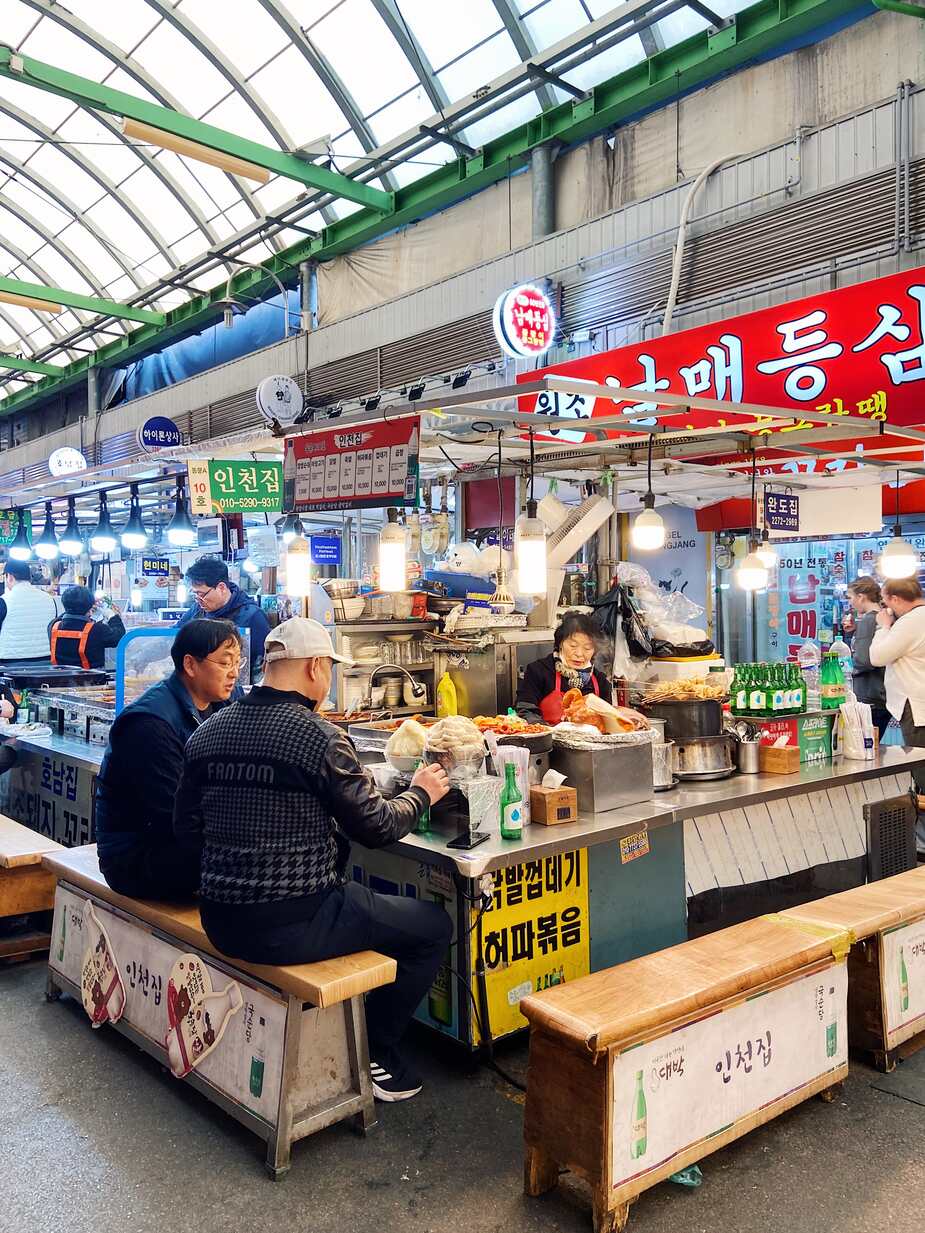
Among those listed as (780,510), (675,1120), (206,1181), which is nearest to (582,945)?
(675,1120)

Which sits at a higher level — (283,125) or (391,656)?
(283,125)

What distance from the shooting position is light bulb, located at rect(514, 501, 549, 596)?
15.1 ft

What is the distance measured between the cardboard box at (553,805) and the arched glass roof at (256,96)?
6.55 metres

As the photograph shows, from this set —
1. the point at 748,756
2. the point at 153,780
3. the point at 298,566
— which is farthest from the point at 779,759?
the point at 298,566

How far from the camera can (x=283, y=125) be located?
34.3 feet

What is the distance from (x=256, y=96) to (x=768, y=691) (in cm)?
919

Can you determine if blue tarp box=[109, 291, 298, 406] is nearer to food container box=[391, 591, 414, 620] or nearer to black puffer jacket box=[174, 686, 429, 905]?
food container box=[391, 591, 414, 620]

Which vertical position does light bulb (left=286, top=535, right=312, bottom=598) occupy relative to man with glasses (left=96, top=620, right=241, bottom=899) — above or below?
above

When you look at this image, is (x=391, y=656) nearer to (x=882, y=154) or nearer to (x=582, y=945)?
(x=582, y=945)

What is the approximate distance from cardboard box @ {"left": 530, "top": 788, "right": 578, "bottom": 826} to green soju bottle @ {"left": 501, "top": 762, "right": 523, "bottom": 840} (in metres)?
0.14

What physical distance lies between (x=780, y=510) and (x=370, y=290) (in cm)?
594

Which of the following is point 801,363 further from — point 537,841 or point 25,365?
point 25,365

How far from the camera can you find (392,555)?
5.24 metres

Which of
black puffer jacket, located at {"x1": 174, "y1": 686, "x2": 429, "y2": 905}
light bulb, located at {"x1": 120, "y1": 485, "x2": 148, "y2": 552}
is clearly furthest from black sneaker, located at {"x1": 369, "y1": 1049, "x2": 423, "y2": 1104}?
light bulb, located at {"x1": 120, "y1": 485, "x2": 148, "y2": 552}
